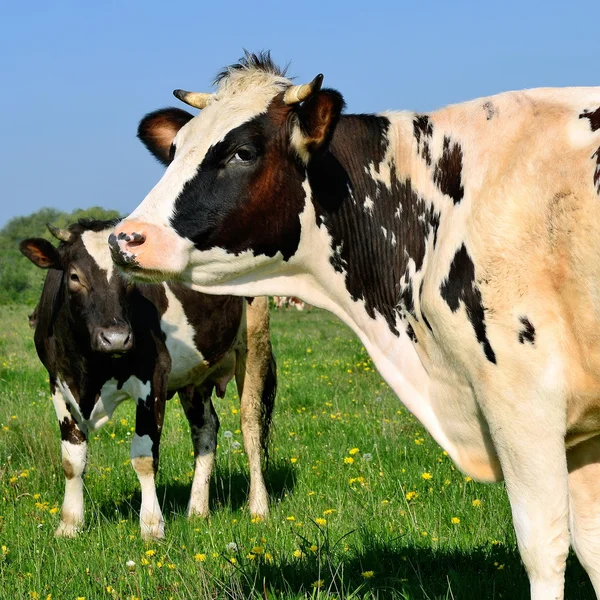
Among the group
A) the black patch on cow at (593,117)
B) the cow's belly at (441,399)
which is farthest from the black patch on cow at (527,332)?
the black patch on cow at (593,117)

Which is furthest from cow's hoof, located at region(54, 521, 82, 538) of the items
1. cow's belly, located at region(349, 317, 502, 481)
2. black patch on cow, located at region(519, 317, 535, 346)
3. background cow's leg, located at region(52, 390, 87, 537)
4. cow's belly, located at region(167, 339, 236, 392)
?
black patch on cow, located at region(519, 317, 535, 346)

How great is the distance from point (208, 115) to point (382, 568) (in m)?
2.54

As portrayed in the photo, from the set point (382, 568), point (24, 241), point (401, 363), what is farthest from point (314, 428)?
point (401, 363)

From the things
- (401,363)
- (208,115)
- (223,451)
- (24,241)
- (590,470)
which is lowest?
(223,451)

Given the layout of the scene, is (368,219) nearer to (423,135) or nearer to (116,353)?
(423,135)

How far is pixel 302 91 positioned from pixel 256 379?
5087 millimetres

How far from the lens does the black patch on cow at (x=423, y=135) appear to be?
413 cm

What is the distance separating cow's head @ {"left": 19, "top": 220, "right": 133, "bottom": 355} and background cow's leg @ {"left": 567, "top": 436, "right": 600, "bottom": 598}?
3477 mm

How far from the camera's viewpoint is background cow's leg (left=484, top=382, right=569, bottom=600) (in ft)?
11.5

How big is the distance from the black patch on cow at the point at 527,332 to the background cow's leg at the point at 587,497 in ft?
2.85

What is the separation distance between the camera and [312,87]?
3877 millimetres

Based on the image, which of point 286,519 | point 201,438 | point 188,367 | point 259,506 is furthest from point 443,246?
point 201,438

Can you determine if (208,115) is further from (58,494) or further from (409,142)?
(58,494)

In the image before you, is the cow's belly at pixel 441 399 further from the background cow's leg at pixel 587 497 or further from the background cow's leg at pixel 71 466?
the background cow's leg at pixel 71 466
